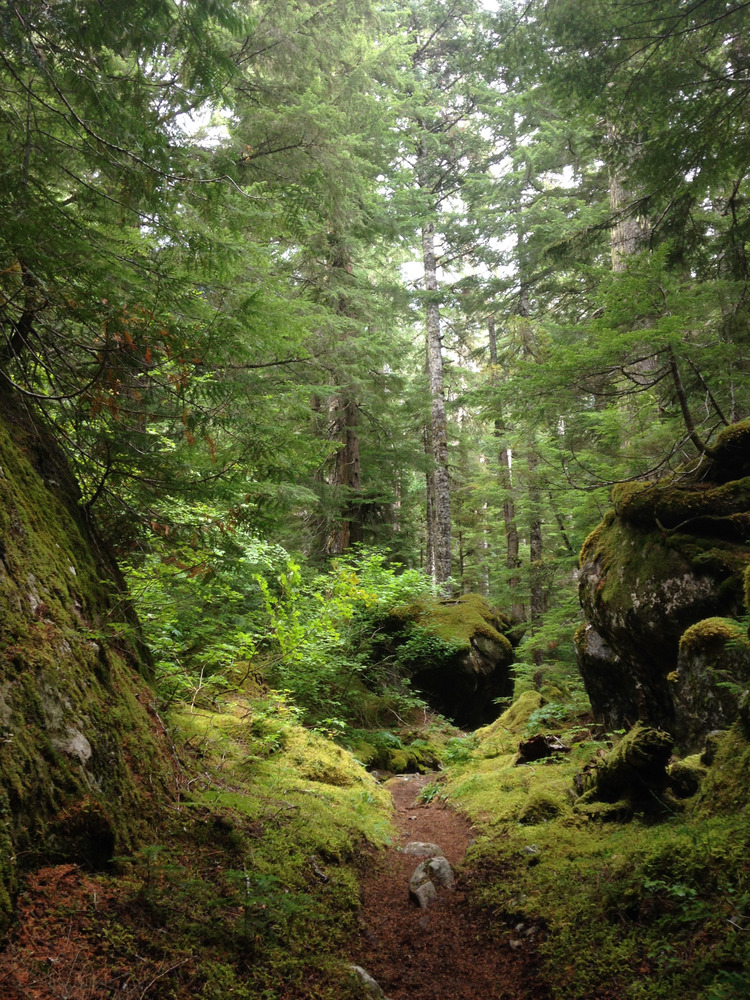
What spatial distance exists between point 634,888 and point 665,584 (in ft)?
9.69

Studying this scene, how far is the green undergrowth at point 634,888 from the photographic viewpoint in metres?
2.55

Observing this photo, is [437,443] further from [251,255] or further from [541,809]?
[541,809]

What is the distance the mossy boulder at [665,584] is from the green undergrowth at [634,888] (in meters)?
1.08

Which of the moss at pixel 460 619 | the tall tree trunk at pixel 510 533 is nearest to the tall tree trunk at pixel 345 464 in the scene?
the moss at pixel 460 619

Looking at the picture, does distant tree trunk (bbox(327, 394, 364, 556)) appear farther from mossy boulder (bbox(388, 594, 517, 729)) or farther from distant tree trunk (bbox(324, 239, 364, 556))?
mossy boulder (bbox(388, 594, 517, 729))

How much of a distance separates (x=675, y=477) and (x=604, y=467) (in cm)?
214

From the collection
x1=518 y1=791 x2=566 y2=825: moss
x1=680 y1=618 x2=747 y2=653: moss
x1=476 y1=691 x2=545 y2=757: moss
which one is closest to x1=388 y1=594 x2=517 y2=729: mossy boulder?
x1=476 y1=691 x2=545 y2=757: moss

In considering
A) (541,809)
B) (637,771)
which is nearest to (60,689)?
(637,771)

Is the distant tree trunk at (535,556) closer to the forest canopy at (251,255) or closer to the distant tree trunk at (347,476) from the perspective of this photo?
the forest canopy at (251,255)

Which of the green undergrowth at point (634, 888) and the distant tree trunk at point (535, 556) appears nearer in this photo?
the green undergrowth at point (634, 888)

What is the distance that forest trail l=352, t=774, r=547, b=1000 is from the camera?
314cm

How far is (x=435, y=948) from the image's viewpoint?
3.60 m

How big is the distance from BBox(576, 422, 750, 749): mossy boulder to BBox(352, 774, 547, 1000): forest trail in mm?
2275

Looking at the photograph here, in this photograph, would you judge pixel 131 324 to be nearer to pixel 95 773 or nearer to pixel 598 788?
pixel 95 773
